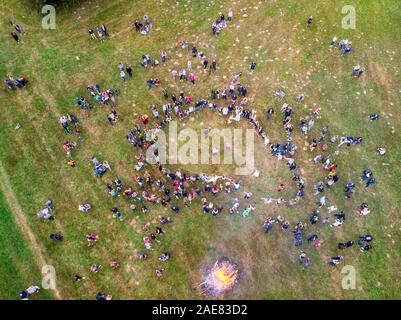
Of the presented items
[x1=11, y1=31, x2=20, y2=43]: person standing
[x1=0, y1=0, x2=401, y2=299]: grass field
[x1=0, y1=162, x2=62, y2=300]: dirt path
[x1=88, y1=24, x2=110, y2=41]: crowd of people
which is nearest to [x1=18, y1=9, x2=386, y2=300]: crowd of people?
[x1=0, y1=0, x2=401, y2=299]: grass field

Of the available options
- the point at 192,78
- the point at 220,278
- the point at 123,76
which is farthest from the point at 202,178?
the point at 123,76

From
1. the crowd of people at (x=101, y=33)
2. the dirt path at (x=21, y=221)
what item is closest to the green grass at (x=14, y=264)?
the dirt path at (x=21, y=221)

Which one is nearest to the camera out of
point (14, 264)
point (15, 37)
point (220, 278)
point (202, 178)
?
point (220, 278)

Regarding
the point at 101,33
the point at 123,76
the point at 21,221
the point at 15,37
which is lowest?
the point at 21,221

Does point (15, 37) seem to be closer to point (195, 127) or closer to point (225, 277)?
point (195, 127)

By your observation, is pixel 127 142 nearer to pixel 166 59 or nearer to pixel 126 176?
pixel 126 176
